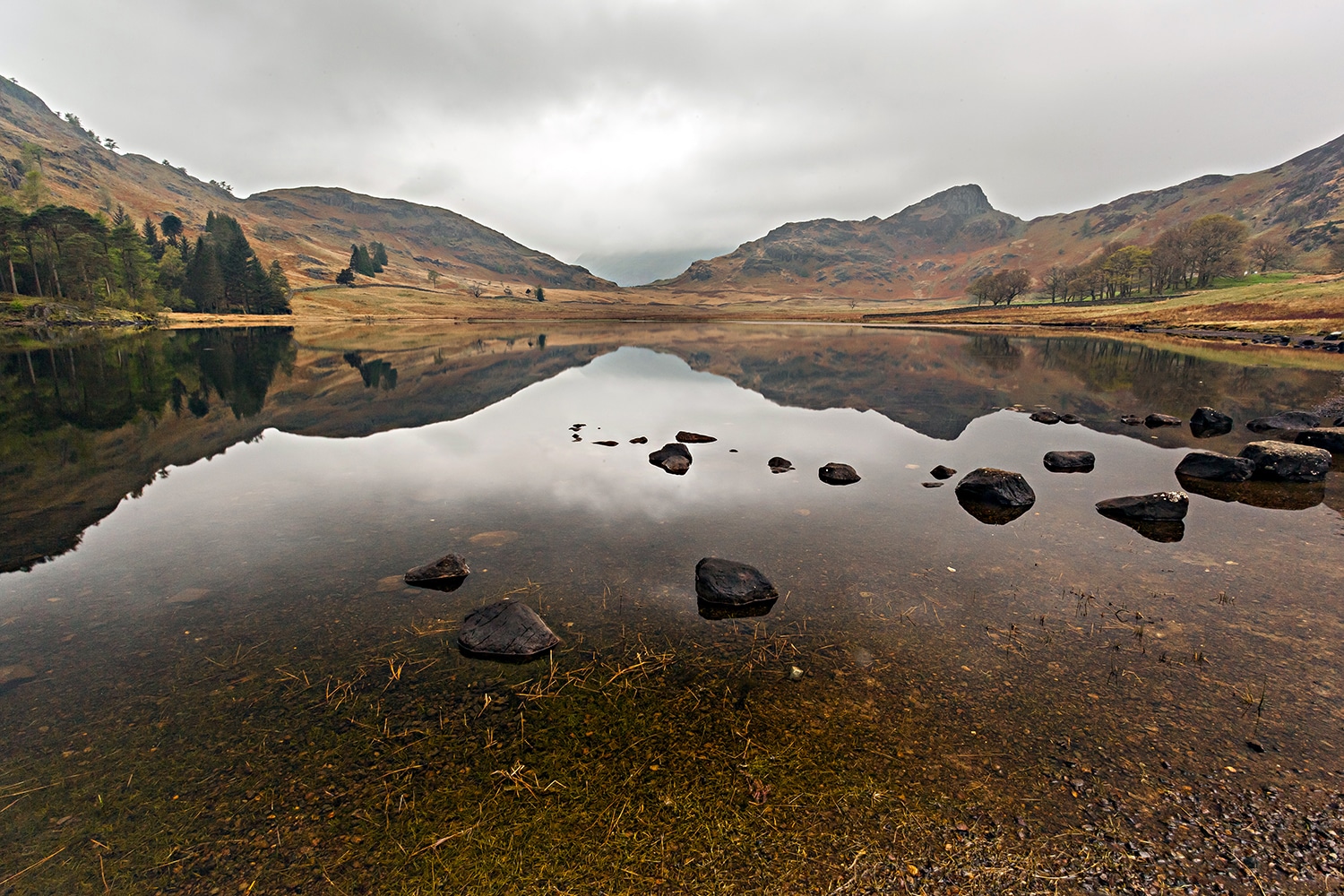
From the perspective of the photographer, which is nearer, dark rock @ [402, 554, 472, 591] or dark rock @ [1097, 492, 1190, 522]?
dark rock @ [402, 554, 472, 591]

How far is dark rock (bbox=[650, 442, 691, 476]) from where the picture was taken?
78.9 feet

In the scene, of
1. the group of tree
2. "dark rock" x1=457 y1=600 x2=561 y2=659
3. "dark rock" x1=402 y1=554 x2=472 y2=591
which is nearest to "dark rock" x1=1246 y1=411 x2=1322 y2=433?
"dark rock" x1=457 y1=600 x2=561 y2=659

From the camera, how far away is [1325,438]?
27516mm

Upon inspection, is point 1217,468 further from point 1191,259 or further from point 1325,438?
point 1191,259

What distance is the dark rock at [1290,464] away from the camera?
22.7 metres

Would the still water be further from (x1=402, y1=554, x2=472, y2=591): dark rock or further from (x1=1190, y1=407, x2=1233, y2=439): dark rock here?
(x1=1190, y1=407, x2=1233, y2=439): dark rock

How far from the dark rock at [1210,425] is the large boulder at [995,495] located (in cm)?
2064

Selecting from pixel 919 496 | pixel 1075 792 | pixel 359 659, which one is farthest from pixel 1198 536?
pixel 359 659

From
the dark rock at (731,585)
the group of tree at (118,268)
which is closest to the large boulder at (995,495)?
the dark rock at (731,585)

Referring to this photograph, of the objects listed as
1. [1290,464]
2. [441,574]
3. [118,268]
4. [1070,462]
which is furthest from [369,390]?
[118,268]

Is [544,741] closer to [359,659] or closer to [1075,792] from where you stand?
[359,659]

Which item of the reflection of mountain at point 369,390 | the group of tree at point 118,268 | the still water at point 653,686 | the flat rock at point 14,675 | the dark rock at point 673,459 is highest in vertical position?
the group of tree at point 118,268

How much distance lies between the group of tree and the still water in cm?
12961

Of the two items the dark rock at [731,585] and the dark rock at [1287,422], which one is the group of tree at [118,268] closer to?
the dark rock at [731,585]
